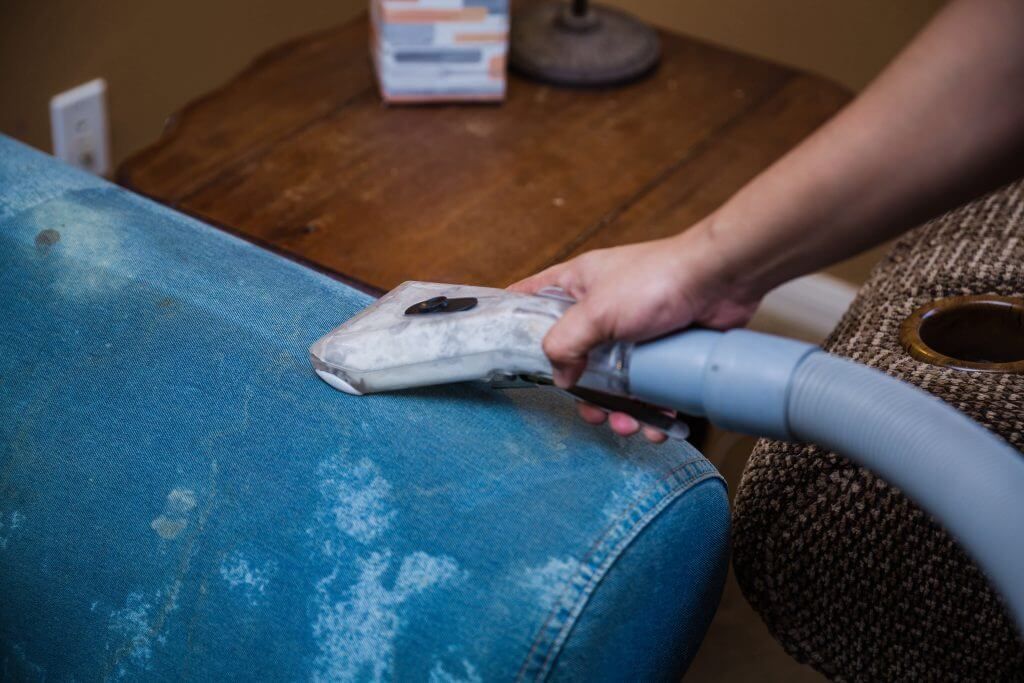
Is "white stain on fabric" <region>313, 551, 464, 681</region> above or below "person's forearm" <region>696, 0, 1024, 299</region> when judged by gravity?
below

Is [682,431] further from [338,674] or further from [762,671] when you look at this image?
[762,671]

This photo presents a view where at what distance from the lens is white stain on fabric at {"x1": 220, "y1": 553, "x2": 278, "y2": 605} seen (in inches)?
23.0

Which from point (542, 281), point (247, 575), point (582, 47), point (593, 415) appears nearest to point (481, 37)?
point (582, 47)

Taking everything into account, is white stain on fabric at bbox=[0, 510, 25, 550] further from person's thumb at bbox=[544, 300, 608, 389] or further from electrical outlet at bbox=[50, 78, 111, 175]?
electrical outlet at bbox=[50, 78, 111, 175]

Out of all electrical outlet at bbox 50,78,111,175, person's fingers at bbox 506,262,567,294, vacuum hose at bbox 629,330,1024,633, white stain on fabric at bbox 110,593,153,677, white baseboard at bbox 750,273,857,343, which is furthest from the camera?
white baseboard at bbox 750,273,857,343

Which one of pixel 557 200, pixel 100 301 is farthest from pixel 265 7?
pixel 100 301

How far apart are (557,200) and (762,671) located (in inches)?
23.7

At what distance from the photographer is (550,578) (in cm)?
55

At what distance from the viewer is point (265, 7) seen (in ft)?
5.39

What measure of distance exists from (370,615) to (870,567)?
33 centimetres

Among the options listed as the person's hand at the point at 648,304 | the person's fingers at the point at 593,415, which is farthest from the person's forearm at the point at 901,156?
the person's fingers at the point at 593,415

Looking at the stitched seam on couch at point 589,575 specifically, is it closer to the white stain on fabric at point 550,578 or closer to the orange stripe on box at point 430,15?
the white stain on fabric at point 550,578

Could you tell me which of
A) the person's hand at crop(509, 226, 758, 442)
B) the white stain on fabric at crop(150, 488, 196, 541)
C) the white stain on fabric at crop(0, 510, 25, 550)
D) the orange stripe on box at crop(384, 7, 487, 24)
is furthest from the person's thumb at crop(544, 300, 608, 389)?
the orange stripe on box at crop(384, 7, 487, 24)

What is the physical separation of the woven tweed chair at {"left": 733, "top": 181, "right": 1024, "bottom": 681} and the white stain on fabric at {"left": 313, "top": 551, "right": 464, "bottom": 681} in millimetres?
269
